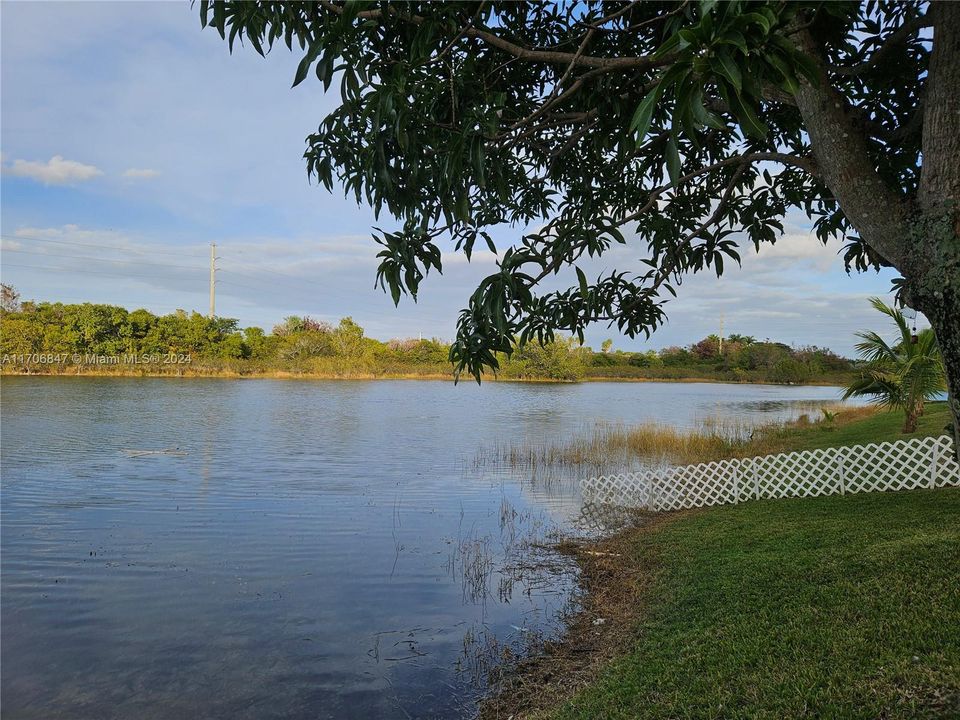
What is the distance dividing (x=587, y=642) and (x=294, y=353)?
52.4 metres

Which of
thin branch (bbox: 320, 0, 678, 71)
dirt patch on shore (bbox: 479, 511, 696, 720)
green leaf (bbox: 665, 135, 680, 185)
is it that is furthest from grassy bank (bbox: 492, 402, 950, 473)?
green leaf (bbox: 665, 135, 680, 185)

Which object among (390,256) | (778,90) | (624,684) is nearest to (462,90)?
(390,256)

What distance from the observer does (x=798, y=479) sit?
9875 millimetres

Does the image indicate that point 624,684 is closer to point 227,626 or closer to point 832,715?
point 832,715

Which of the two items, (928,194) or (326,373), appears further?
(326,373)

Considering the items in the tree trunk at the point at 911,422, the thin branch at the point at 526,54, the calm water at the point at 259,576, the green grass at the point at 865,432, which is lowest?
the calm water at the point at 259,576

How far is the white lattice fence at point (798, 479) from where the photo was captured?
8.85 metres

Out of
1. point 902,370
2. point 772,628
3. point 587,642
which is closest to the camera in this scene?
point 772,628

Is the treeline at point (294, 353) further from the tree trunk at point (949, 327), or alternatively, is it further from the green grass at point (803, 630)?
the tree trunk at point (949, 327)

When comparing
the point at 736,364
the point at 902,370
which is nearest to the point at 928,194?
the point at 902,370

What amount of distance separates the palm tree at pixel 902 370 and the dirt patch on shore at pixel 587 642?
23.8 ft

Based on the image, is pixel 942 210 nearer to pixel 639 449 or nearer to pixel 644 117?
pixel 644 117

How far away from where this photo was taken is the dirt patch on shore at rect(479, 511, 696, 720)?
4434 mm

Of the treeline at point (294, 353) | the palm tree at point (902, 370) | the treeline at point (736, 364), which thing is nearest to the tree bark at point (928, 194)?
the palm tree at point (902, 370)
